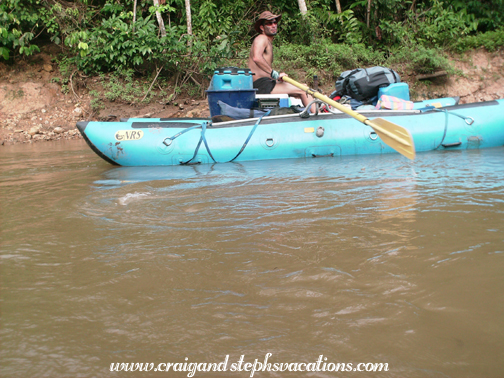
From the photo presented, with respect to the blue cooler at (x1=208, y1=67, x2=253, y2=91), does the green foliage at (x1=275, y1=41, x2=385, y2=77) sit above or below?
above

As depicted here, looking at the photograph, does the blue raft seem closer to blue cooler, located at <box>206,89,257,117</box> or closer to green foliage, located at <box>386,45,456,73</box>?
blue cooler, located at <box>206,89,257,117</box>

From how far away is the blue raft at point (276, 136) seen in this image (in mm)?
4926

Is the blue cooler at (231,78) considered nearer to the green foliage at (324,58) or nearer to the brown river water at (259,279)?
the brown river water at (259,279)

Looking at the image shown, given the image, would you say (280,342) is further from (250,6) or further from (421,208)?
(250,6)

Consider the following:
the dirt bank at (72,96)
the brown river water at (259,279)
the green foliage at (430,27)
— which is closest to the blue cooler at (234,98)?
the brown river water at (259,279)

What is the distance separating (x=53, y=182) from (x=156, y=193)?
47.4 inches

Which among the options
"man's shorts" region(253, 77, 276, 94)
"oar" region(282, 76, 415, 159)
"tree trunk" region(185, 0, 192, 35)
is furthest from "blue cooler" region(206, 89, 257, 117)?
"tree trunk" region(185, 0, 192, 35)

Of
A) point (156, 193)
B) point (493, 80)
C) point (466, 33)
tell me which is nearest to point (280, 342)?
point (156, 193)

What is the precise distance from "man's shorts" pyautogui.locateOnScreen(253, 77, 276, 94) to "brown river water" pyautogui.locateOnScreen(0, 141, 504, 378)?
7.91 feet

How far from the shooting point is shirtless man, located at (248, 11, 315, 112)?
219 inches

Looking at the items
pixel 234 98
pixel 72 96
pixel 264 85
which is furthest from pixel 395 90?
pixel 72 96

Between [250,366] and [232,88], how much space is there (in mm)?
4105

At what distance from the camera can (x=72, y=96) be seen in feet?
28.2

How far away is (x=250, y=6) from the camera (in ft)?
31.3
